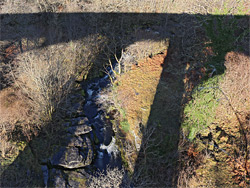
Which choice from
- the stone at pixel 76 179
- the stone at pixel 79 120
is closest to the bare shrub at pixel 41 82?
the stone at pixel 79 120

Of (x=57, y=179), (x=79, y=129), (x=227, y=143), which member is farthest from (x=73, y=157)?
(x=227, y=143)

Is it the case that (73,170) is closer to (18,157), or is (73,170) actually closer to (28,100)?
(18,157)

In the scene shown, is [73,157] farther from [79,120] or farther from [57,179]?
[79,120]

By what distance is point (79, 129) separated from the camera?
1222 centimetres

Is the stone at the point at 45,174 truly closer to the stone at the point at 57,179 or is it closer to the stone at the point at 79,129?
the stone at the point at 57,179

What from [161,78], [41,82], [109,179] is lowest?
[109,179]

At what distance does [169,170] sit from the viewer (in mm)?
9625

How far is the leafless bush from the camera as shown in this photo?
9297 mm

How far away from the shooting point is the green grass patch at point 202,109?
9.81 meters

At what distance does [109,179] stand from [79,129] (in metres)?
3.96

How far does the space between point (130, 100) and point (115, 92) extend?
61.8 inches

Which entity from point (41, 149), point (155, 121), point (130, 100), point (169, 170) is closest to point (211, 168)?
point (169, 170)

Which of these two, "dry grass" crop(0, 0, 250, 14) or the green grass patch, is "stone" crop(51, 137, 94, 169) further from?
"dry grass" crop(0, 0, 250, 14)

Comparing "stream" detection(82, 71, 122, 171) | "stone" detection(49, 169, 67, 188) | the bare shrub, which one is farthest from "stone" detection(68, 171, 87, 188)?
the bare shrub
